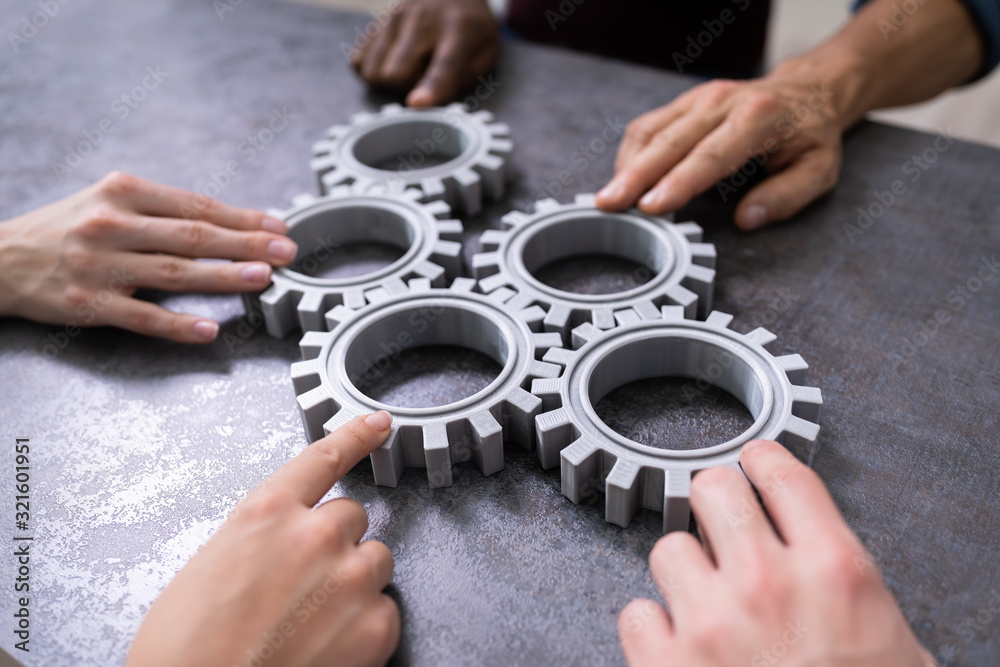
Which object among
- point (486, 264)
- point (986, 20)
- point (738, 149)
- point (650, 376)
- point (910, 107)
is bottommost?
point (910, 107)

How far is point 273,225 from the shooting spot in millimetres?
1988

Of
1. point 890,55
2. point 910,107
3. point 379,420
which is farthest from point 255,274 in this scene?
point 910,107

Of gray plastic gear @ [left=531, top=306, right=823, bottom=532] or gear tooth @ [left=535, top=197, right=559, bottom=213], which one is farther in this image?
gear tooth @ [left=535, top=197, right=559, bottom=213]

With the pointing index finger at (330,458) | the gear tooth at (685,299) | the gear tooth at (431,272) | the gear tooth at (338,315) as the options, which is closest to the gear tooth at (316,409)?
the pointing index finger at (330,458)

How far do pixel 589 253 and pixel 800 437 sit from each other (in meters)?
0.84

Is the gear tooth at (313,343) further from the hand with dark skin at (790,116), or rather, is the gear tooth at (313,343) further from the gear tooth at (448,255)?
the hand with dark skin at (790,116)

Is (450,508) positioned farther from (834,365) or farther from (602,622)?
(834,365)

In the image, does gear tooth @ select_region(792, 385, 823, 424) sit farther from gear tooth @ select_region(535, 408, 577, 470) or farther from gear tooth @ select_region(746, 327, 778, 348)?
gear tooth @ select_region(535, 408, 577, 470)

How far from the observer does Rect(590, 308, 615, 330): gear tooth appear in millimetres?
1675

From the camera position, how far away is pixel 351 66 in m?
2.89

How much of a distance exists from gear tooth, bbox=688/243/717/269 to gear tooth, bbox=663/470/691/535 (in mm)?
693

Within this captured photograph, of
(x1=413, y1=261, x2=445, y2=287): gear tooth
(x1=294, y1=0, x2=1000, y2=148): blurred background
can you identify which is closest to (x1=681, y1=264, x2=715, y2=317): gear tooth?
(x1=413, y1=261, x2=445, y2=287): gear tooth

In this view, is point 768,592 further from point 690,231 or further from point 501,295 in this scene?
point 690,231

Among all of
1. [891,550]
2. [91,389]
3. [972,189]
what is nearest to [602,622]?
[891,550]
